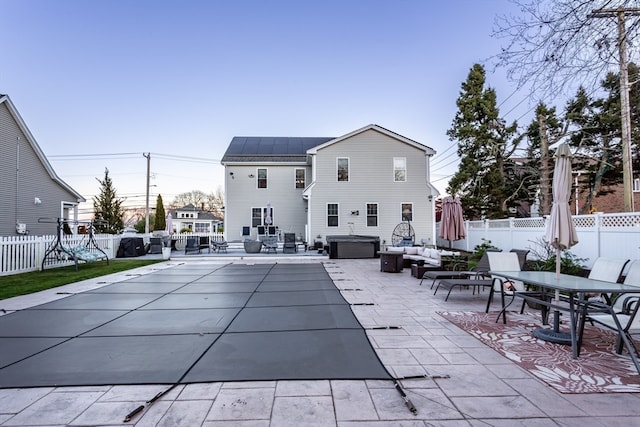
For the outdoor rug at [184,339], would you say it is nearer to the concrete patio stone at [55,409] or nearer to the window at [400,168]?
the concrete patio stone at [55,409]

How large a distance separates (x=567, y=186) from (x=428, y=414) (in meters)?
3.55

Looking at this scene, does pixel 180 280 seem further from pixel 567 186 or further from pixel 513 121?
pixel 513 121

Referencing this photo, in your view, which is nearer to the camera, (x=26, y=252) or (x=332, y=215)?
(x=26, y=252)

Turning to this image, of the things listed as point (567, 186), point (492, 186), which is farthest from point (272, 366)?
point (492, 186)

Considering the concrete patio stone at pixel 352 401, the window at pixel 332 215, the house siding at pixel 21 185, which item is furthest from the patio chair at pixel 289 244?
the concrete patio stone at pixel 352 401

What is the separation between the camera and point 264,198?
2055cm

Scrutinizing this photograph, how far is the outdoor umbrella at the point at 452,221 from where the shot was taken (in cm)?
1113

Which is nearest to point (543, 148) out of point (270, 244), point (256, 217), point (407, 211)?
point (407, 211)

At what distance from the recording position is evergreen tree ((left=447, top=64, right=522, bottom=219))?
20.7 meters

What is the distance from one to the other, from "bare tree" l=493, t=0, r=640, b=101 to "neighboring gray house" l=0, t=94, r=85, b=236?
60.7 feet

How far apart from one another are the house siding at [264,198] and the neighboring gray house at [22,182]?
8.71 meters

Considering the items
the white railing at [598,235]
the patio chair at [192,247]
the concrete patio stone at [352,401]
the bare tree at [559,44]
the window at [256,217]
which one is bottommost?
the concrete patio stone at [352,401]

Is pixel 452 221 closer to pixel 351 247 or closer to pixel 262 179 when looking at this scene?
pixel 351 247

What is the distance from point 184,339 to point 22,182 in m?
16.4
